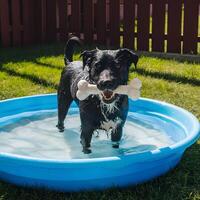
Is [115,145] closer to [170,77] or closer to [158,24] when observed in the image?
[170,77]

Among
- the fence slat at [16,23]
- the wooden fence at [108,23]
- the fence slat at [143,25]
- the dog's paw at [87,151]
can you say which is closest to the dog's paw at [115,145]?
the dog's paw at [87,151]

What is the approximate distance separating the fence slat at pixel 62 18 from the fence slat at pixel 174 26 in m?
2.59

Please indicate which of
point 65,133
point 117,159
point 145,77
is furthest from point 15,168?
point 145,77

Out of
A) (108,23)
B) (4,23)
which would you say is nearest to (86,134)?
(108,23)

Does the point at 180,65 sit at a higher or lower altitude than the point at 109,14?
lower

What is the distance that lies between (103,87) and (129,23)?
6350mm

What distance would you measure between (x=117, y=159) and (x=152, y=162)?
0.33 m

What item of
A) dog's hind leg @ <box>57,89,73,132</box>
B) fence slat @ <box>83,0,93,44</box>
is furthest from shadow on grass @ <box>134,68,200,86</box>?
fence slat @ <box>83,0,93,44</box>

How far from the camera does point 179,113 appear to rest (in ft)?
15.7

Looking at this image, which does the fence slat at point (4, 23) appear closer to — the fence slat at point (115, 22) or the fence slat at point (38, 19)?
the fence slat at point (38, 19)

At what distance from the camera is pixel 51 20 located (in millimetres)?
10625

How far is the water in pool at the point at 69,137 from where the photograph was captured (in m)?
4.46

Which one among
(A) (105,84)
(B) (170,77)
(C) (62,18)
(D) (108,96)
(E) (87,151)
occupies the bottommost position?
(E) (87,151)

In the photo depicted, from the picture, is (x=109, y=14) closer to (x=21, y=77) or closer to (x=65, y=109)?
(x=21, y=77)
